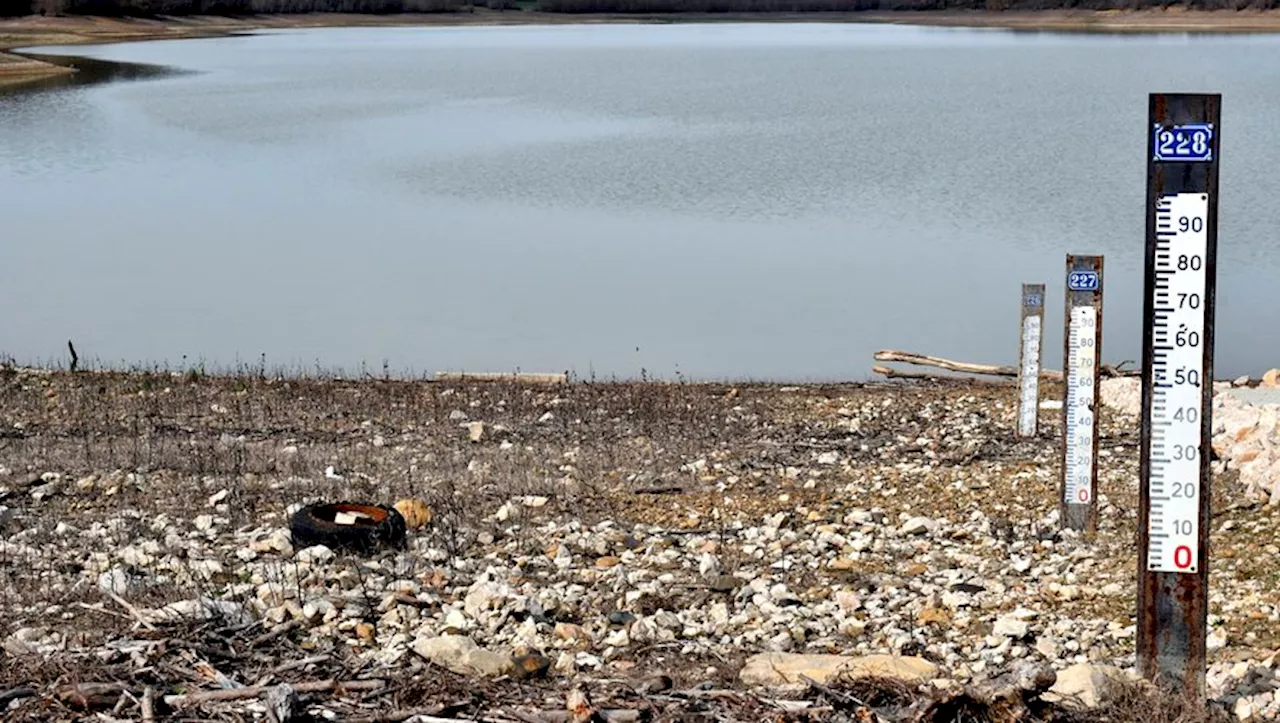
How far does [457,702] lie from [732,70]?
72.5 meters

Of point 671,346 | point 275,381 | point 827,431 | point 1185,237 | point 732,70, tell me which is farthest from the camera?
point 732,70

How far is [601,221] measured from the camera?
3077 centimetres

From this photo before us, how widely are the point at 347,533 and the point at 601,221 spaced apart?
21862 mm

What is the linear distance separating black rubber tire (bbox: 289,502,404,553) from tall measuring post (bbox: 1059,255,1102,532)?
3.79 meters

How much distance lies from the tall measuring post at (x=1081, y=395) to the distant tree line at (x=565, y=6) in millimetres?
103136

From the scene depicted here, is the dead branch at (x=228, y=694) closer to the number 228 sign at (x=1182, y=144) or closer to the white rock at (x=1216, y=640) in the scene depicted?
the number 228 sign at (x=1182, y=144)

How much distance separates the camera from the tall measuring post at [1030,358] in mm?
12484

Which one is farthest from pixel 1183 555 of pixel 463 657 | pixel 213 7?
pixel 213 7

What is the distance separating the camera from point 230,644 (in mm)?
6723

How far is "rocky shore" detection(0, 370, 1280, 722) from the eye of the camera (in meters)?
6.19

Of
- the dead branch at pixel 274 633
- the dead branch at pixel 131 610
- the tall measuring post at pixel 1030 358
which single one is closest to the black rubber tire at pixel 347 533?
the dead branch at pixel 131 610

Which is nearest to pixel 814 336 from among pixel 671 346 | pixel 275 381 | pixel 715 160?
pixel 671 346

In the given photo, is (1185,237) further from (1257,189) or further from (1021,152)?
(1021,152)

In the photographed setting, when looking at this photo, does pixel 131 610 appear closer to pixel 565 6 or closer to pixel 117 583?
pixel 117 583
